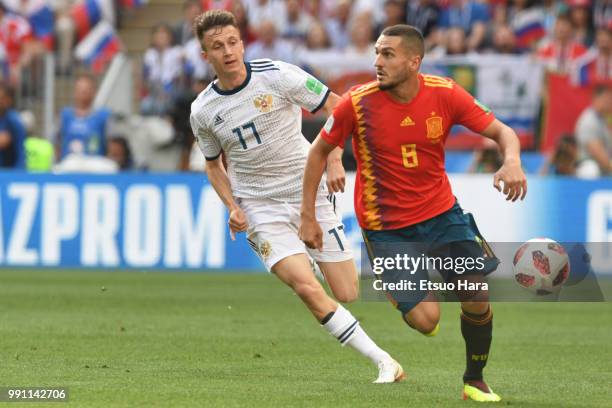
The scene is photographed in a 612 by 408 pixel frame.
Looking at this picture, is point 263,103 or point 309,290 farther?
point 263,103

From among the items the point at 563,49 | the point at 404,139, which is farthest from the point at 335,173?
the point at 563,49

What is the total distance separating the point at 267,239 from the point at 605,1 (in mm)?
12580

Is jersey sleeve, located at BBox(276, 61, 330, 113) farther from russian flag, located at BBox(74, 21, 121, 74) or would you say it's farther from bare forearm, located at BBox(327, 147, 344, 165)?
russian flag, located at BBox(74, 21, 121, 74)

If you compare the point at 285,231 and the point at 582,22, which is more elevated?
the point at 285,231

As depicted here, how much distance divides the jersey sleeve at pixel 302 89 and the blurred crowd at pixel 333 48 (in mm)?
9948

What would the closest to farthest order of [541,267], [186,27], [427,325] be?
[427,325], [541,267], [186,27]

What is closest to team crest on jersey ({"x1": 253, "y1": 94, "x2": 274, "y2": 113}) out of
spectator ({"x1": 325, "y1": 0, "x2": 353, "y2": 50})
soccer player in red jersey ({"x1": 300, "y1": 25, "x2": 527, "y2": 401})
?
soccer player in red jersey ({"x1": 300, "y1": 25, "x2": 527, "y2": 401})

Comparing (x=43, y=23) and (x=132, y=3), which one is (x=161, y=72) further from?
(x=132, y=3)

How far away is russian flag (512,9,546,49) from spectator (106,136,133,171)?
19.9 feet

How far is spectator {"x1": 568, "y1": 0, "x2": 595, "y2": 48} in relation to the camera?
20859 millimetres

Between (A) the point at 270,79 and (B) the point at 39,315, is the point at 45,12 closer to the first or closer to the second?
(B) the point at 39,315

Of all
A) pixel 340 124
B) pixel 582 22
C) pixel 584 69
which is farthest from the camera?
pixel 582 22

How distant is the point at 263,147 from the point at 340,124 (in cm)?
137

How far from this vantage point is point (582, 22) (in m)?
21.0
